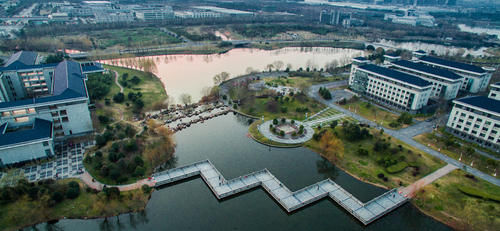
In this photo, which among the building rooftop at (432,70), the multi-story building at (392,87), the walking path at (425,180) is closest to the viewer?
the walking path at (425,180)

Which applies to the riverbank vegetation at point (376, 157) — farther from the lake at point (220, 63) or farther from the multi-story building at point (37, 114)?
the multi-story building at point (37, 114)

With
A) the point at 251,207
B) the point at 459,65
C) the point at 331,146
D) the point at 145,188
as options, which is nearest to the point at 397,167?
the point at 331,146

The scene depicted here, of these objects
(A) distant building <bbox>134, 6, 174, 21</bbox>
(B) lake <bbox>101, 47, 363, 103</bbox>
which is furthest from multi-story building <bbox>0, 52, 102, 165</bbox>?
(A) distant building <bbox>134, 6, 174, 21</bbox>

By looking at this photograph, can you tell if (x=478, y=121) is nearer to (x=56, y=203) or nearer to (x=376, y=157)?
(x=376, y=157)

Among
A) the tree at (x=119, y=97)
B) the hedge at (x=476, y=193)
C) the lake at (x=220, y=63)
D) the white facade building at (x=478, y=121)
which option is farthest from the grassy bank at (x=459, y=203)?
the tree at (x=119, y=97)

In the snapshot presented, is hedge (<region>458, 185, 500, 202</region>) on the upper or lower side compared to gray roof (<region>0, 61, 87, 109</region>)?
lower

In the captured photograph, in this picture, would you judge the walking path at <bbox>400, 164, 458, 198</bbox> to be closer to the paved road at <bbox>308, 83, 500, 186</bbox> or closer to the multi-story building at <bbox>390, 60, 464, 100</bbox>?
the paved road at <bbox>308, 83, 500, 186</bbox>

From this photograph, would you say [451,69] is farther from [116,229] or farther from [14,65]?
[14,65]
